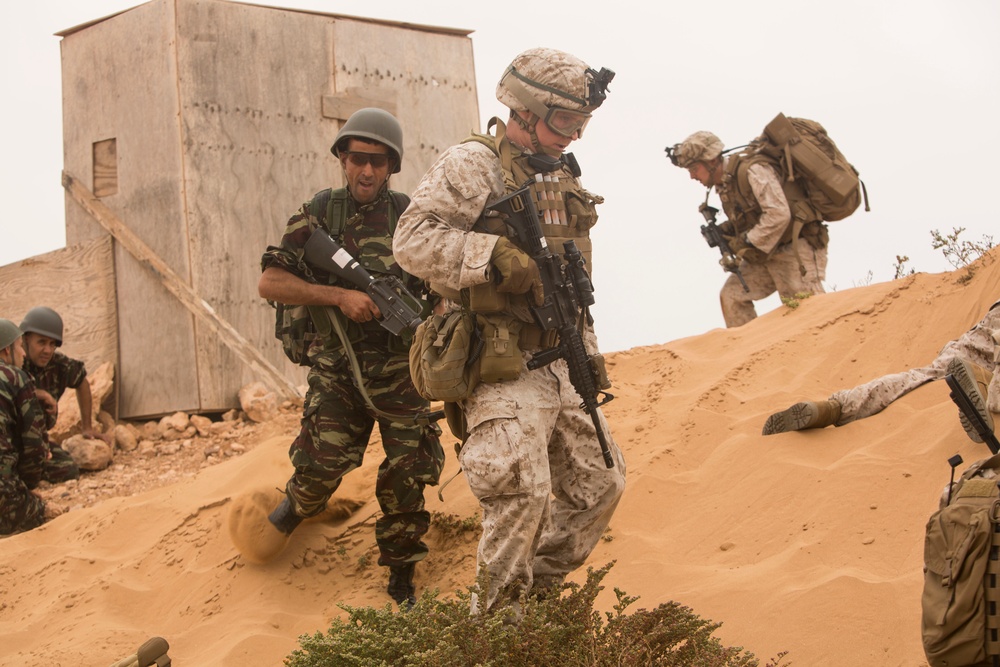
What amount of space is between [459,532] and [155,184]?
4.77 m

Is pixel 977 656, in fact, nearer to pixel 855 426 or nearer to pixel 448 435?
pixel 855 426

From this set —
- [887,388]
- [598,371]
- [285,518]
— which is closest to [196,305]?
[285,518]

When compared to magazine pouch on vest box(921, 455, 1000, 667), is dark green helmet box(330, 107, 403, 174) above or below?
above

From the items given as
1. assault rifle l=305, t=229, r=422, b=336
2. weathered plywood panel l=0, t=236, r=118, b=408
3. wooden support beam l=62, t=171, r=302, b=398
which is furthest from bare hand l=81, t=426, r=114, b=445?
assault rifle l=305, t=229, r=422, b=336

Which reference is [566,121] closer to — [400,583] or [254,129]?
[400,583]

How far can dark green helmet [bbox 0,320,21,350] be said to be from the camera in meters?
7.22

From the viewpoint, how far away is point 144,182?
331 inches

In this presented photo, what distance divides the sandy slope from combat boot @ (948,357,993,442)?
0.32 feet

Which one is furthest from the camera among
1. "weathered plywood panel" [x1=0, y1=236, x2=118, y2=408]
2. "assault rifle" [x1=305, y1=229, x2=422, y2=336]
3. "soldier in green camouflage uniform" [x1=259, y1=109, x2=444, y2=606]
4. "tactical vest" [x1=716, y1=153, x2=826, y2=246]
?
"weathered plywood panel" [x1=0, y1=236, x2=118, y2=408]

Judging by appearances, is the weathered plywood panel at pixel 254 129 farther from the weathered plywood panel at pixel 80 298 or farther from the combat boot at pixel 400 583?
the combat boot at pixel 400 583

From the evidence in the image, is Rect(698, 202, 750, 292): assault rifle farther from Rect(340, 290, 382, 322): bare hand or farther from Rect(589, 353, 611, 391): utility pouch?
Rect(589, 353, 611, 391): utility pouch

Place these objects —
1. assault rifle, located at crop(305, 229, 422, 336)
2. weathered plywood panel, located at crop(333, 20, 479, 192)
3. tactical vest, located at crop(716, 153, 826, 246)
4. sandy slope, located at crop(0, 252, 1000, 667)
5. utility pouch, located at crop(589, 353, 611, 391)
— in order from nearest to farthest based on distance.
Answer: utility pouch, located at crop(589, 353, 611, 391)
sandy slope, located at crop(0, 252, 1000, 667)
assault rifle, located at crop(305, 229, 422, 336)
tactical vest, located at crop(716, 153, 826, 246)
weathered plywood panel, located at crop(333, 20, 479, 192)

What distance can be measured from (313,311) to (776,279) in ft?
15.1

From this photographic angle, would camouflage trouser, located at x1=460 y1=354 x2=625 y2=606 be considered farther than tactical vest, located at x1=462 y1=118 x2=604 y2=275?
No
